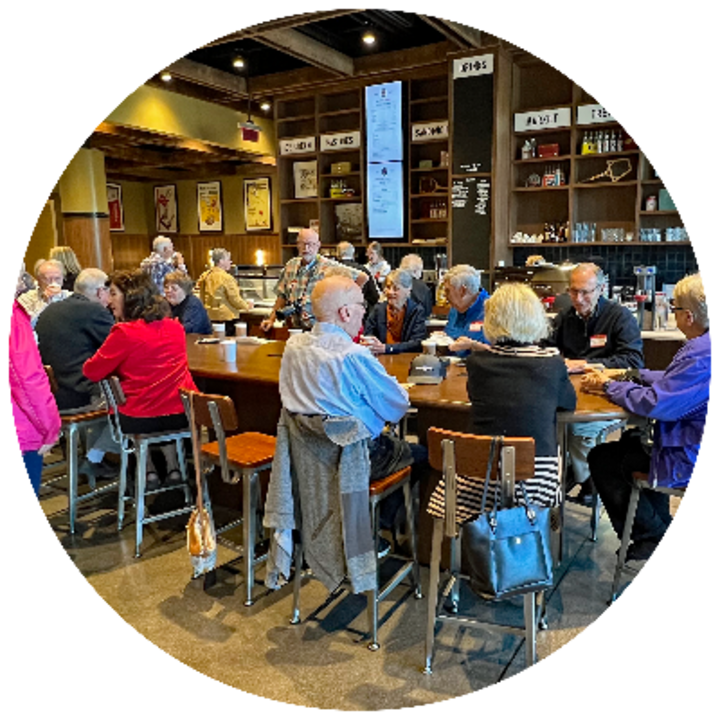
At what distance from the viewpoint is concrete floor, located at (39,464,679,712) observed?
2.33 m

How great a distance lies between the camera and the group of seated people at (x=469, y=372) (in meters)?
2.35

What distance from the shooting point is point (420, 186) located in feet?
27.7

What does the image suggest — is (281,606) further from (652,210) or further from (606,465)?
(652,210)

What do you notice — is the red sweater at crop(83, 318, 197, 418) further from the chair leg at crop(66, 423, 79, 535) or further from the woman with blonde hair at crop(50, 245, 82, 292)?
the woman with blonde hair at crop(50, 245, 82, 292)

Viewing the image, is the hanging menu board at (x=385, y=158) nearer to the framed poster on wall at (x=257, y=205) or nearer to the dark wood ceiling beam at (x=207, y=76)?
the dark wood ceiling beam at (x=207, y=76)

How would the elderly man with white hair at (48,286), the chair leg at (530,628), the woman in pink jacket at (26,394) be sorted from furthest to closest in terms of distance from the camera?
the elderly man with white hair at (48,286), the woman in pink jacket at (26,394), the chair leg at (530,628)

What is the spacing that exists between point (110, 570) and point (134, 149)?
10.0 m

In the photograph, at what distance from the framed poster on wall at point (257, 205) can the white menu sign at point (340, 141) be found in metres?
4.18

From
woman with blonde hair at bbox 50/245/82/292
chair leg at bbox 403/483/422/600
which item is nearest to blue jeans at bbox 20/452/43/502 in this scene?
chair leg at bbox 403/483/422/600

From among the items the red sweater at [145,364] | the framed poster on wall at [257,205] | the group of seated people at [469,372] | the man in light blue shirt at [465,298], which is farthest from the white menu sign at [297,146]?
the red sweater at [145,364]

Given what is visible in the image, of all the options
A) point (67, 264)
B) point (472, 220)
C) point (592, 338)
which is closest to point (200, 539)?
point (592, 338)

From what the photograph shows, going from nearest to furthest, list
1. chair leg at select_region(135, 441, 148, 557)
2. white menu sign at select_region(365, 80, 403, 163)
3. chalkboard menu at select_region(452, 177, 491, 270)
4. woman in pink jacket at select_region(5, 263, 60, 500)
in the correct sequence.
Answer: woman in pink jacket at select_region(5, 263, 60, 500)
chair leg at select_region(135, 441, 148, 557)
chalkboard menu at select_region(452, 177, 491, 270)
white menu sign at select_region(365, 80, 403, 163)

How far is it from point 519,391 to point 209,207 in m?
12.8

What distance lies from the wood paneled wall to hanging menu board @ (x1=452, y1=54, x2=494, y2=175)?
6.10 m
